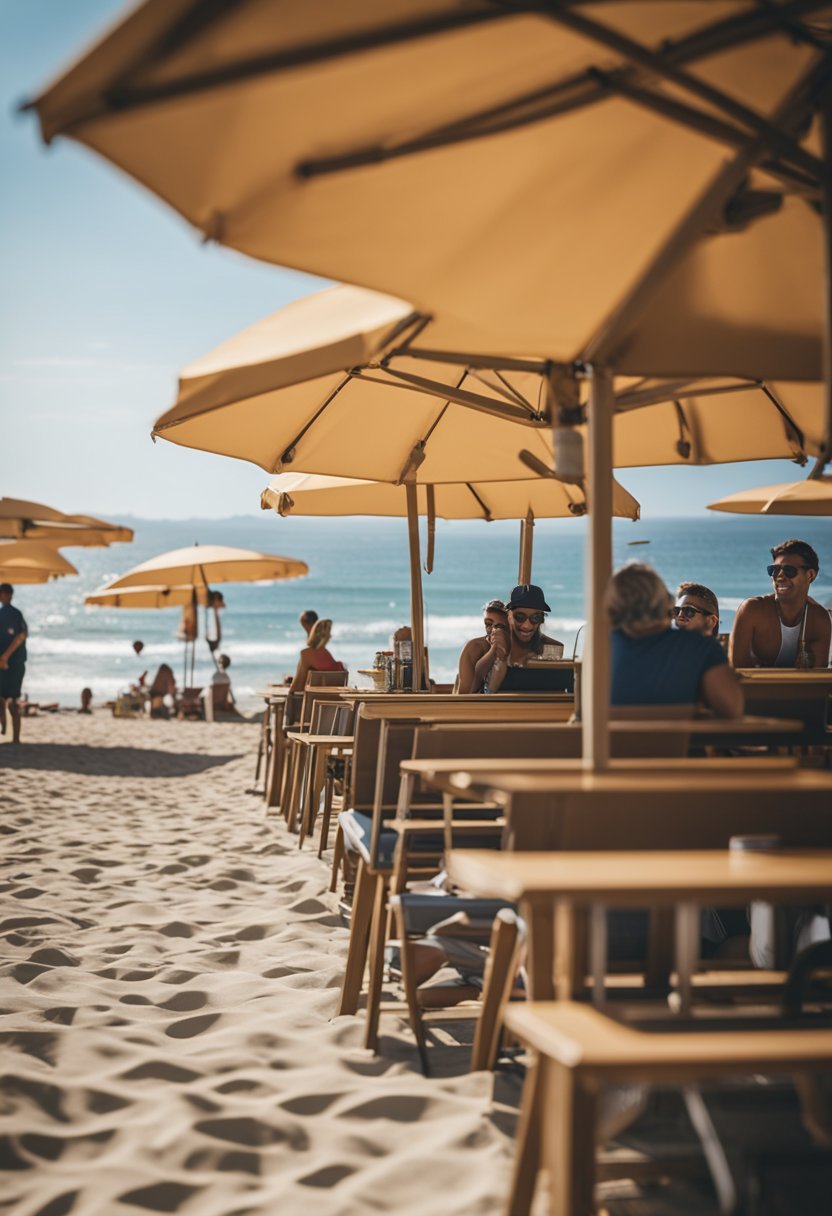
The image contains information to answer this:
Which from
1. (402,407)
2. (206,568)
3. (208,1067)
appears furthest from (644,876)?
(206,568)

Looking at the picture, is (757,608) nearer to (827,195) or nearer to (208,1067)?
(827,195)

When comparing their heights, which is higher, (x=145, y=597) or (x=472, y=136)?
(x=472, y=136)

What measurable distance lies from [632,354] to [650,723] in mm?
944

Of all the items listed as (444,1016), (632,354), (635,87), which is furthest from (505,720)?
(635,87)

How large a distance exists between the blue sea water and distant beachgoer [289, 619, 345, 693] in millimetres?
10289

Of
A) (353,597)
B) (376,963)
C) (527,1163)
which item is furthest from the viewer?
(353,597)

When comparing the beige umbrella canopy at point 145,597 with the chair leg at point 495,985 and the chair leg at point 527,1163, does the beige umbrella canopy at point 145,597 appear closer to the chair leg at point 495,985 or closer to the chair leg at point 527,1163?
the chair leg at point 495,985

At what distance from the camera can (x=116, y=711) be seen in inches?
757

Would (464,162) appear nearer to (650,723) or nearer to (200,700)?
(650,723)

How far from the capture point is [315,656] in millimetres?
8609

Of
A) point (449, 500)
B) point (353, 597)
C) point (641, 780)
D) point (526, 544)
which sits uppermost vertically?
point (353, 597)

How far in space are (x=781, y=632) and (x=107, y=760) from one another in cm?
806

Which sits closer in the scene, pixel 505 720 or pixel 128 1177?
pixel 128 1177

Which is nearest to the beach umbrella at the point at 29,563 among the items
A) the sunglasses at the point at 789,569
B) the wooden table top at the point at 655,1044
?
the sunglasses at the point at 789,569
